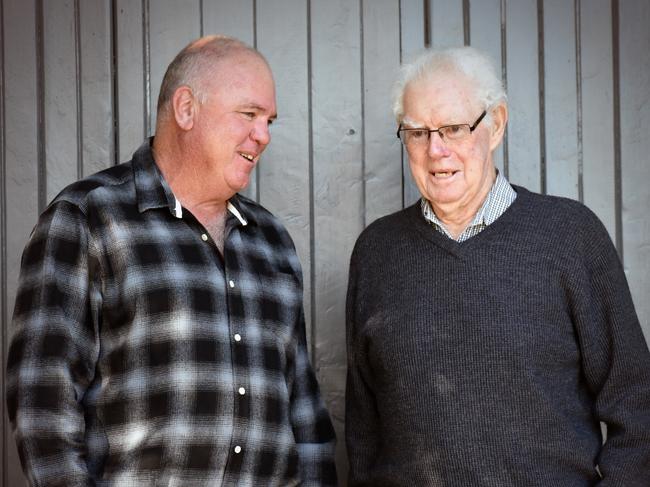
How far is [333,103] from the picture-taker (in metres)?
3.20

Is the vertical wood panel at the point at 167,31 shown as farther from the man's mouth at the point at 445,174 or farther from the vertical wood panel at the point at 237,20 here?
the man's mouth at the point at 445,174

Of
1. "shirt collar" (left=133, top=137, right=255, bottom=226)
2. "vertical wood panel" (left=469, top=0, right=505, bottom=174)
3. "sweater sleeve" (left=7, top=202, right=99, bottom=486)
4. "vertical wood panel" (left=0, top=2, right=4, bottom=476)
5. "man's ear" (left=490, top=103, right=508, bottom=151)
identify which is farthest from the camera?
"vertical wood panel" (left=469, top=0, right=505, bottom=174)

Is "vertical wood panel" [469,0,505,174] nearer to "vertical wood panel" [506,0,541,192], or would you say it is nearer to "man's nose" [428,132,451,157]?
"vertical wood panel" [506,0,541,192]

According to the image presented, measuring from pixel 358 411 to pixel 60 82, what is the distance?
4.62ft

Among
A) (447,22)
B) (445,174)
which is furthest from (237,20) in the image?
(445,174)

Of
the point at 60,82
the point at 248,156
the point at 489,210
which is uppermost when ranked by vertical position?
the point at 60,82

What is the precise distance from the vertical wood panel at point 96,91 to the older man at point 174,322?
50 centimetres

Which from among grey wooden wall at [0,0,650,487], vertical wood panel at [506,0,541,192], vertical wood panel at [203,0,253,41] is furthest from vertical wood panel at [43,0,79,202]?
vertical wood panel at [506,0,541,192]

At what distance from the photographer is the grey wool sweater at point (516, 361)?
7.77ft

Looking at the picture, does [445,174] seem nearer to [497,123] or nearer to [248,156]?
[497,123]

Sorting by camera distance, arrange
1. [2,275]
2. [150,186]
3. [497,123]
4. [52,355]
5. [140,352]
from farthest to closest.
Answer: [2,275] → [497,123] → [150,186] → [140,352] → [52,355]

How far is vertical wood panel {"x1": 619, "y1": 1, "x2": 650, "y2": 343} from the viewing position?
3148mm

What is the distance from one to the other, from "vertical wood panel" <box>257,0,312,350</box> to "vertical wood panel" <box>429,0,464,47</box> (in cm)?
44

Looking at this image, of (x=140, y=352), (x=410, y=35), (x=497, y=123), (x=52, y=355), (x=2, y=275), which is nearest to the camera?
(x=52, y=355)
